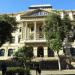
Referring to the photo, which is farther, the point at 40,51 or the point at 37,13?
the point at 37,13

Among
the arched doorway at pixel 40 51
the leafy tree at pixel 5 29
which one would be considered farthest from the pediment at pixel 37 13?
the leafy tree at pixel 5 29

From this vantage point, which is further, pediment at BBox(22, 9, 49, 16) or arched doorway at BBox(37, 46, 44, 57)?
pediment at BBox(22, 9, 49, 16)

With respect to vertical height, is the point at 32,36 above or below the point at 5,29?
below

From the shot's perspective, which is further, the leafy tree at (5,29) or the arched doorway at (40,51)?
the arched doorway at (40,51)

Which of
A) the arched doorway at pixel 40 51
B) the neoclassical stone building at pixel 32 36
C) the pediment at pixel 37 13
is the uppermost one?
the pediment at pixel 37 13

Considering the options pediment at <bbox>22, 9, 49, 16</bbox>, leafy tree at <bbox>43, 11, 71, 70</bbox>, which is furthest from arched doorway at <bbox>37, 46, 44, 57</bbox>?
leafy tree at <bbox>43, 11, 71, 70</bbox>

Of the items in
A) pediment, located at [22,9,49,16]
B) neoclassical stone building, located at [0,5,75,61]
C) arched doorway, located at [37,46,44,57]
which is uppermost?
pediment, located at [22,9,49,16]

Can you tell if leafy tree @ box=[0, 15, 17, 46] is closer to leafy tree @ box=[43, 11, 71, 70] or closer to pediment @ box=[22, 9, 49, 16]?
leafy tree @ box=[43, 11, 71, 70]

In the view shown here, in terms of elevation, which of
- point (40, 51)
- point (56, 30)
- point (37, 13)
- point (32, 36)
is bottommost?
point (40, 51)

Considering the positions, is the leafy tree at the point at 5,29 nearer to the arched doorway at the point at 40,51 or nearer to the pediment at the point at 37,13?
the arched doorway at the point at 40,51

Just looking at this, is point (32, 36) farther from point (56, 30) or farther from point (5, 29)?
point (5, 29)

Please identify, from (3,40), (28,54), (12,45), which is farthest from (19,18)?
(3,40)

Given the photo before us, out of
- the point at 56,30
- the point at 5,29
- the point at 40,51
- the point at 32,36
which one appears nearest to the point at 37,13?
the point at 32,36

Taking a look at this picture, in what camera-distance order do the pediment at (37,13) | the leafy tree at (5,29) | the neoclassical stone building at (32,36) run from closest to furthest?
1. the leafy tree at (5,29)
2. the neoclassical stone building at (32,36)
3. the pediment at (37,13)
